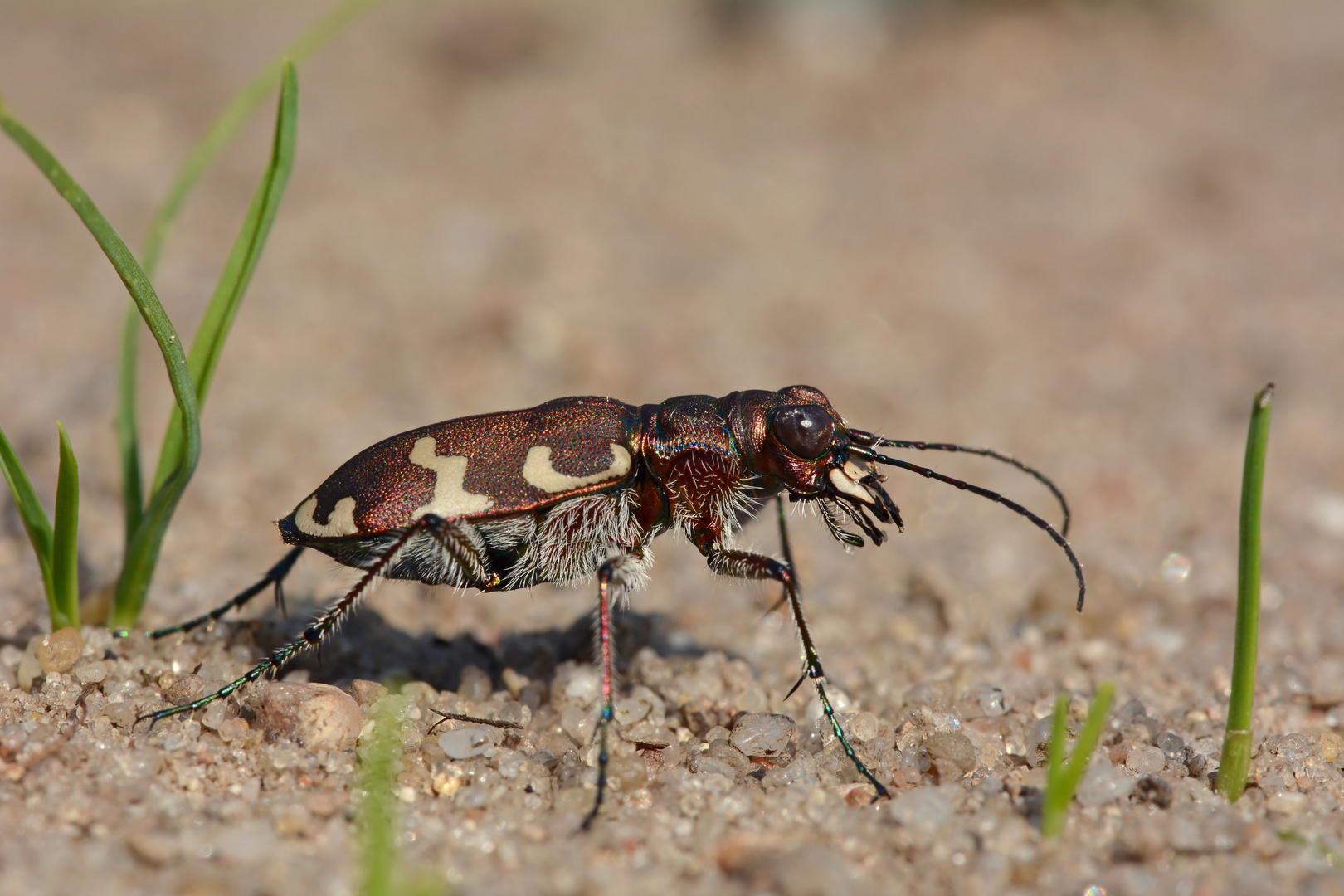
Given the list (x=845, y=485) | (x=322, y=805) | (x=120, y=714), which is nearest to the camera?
(x=322, y=805)

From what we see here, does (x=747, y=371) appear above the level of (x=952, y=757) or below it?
above

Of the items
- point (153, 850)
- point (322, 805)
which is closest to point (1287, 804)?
point (322, 805)

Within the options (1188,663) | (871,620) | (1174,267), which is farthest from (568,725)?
(1174,267)

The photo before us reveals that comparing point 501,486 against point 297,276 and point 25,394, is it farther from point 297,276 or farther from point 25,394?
point 297,276

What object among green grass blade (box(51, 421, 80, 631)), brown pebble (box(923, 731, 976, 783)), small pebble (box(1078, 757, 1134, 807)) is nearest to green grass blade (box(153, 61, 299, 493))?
green grass blade (box(51, 421, 80, 631))

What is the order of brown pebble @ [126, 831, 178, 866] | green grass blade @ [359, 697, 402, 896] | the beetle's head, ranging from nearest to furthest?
green grass blade @ [359, 697, 402, 896] < brown pebble @ [126, 831, 178, 866] < the beetle's head

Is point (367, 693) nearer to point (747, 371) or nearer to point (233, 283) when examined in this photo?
point (233, 283)

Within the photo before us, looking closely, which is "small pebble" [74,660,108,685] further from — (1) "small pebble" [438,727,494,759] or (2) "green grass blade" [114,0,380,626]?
(1) "small pebble" [438,727,494,759]
